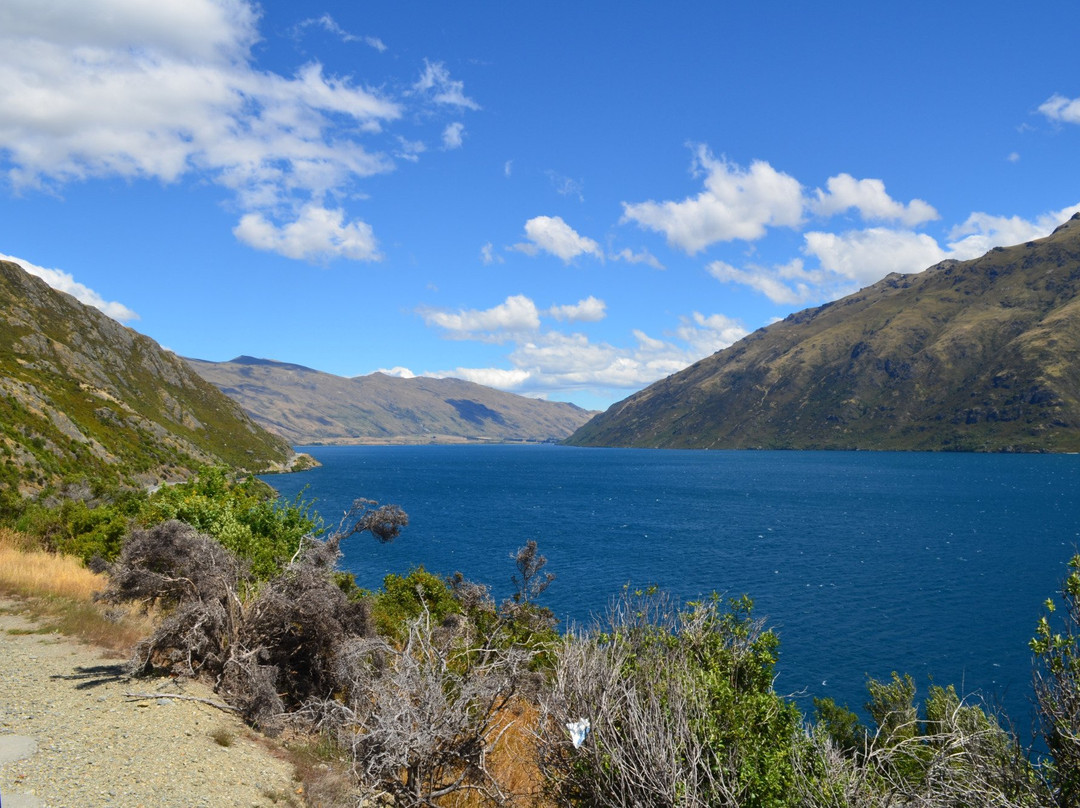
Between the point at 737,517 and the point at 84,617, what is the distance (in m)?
111

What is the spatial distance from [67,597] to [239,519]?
288 inches

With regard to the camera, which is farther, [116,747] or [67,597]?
[67,597]

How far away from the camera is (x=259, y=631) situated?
17578mm

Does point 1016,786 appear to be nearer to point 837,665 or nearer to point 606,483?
point 837,665

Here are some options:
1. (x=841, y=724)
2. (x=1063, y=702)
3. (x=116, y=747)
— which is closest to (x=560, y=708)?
(x=116, y=747)

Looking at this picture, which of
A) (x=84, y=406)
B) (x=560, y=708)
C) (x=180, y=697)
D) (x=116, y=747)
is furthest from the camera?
(x=84, y=406)

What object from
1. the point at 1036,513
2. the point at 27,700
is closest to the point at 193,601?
the point at 27,700

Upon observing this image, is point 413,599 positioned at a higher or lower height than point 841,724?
higher

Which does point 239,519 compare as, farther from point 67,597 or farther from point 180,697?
point 180,697

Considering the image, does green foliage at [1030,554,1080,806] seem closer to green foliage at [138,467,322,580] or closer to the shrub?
the shrub

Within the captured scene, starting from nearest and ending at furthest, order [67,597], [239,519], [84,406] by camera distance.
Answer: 1. [67,597]
2. [239,519]
3. [84,406]

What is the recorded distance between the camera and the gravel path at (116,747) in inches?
423

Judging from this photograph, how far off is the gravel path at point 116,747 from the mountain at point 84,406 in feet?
186

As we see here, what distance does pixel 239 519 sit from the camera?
29422 mm
